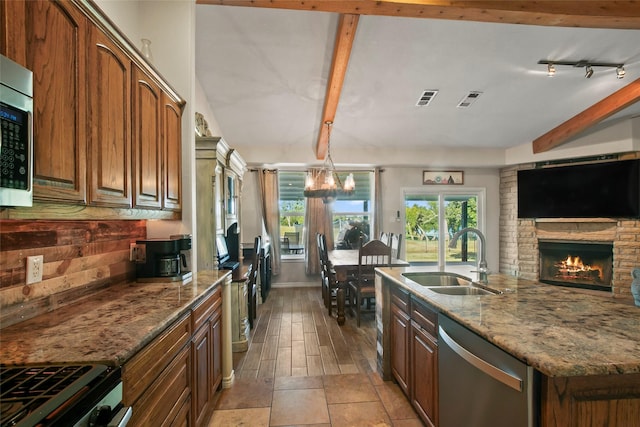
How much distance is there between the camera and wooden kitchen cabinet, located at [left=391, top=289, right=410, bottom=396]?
6.82 ft

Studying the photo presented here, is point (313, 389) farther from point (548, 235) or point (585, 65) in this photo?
point (548, 235)

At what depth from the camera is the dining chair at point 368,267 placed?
3555 mm

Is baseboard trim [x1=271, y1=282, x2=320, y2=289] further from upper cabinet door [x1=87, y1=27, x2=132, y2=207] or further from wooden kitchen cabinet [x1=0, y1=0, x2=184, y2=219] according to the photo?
upper cabinet door [x1=87, y1=27, x2=132, y2=207]

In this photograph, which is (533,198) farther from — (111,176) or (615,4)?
(111,176)

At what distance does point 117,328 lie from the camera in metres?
1.22

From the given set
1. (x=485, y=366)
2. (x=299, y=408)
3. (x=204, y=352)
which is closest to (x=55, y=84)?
(x=204, y=352)

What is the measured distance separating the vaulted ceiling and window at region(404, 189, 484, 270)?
57.1 inches

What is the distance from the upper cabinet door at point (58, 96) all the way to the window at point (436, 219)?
559cm

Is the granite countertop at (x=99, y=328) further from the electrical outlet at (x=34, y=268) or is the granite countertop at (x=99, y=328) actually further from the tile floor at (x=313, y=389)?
the tile floor at (x=313, y=389)

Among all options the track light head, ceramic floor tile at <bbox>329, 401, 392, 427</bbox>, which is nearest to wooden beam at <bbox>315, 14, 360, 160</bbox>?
the track light head

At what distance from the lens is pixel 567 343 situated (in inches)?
41.8

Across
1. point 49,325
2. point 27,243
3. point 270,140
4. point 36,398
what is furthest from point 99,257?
point 270,140

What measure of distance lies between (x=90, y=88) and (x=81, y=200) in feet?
1.65

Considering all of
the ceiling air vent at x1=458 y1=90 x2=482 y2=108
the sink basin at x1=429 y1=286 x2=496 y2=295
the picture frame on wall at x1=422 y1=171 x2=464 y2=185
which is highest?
the ceiling air vent at x1=458 y1=90 x2=482 y2=108
